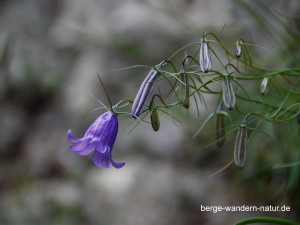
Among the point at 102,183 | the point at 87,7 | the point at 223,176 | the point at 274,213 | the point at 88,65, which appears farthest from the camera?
the point at 87,7

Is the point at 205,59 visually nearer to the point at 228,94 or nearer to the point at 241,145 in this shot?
the point at 228,94

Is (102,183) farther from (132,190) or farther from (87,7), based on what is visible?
(87,7)

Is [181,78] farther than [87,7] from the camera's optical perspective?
No

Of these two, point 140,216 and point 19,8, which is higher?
point 19,8

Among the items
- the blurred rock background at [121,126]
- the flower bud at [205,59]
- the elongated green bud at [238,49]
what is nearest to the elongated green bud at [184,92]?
the flower bud at [205,59]

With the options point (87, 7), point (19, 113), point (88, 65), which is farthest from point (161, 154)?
point (87, 7)

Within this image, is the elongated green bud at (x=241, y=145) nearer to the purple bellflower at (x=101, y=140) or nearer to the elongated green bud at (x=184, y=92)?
the elongated green bud at (x=184, y=92)

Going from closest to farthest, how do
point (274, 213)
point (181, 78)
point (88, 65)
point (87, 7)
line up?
1. point (181, 78)
2. point (274, 213)
3. point (88, 65)
4. point (87, 7)

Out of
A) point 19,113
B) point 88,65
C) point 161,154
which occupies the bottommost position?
point 161,154
